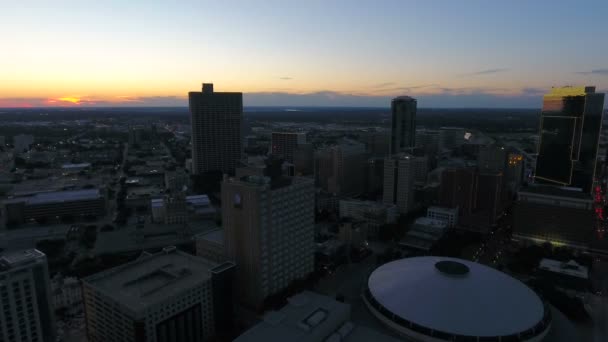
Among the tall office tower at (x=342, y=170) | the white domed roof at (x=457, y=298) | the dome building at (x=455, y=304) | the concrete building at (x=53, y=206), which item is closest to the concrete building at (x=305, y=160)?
the tall office tower at (x=342, y=170)

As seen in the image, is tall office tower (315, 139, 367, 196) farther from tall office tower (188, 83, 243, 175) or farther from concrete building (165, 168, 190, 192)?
concrete building (165, 168, 190, 192)

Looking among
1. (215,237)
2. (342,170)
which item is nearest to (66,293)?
(215,237)

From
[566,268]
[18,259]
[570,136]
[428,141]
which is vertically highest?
[570,136]

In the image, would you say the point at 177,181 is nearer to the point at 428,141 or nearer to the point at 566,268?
the point at 566,268

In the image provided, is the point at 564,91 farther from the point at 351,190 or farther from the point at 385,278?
the point at 385,278

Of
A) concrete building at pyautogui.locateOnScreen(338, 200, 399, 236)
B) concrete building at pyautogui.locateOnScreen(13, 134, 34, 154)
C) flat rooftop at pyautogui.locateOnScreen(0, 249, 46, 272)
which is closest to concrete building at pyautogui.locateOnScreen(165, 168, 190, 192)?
concrete building at pyautogui.locateOnScreen(338, 200, 399, 236)

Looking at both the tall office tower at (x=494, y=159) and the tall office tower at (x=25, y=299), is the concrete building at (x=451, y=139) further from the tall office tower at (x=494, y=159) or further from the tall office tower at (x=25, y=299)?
the tall office tower at (x=25, y=299)

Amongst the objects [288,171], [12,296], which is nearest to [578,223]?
[288,171]
